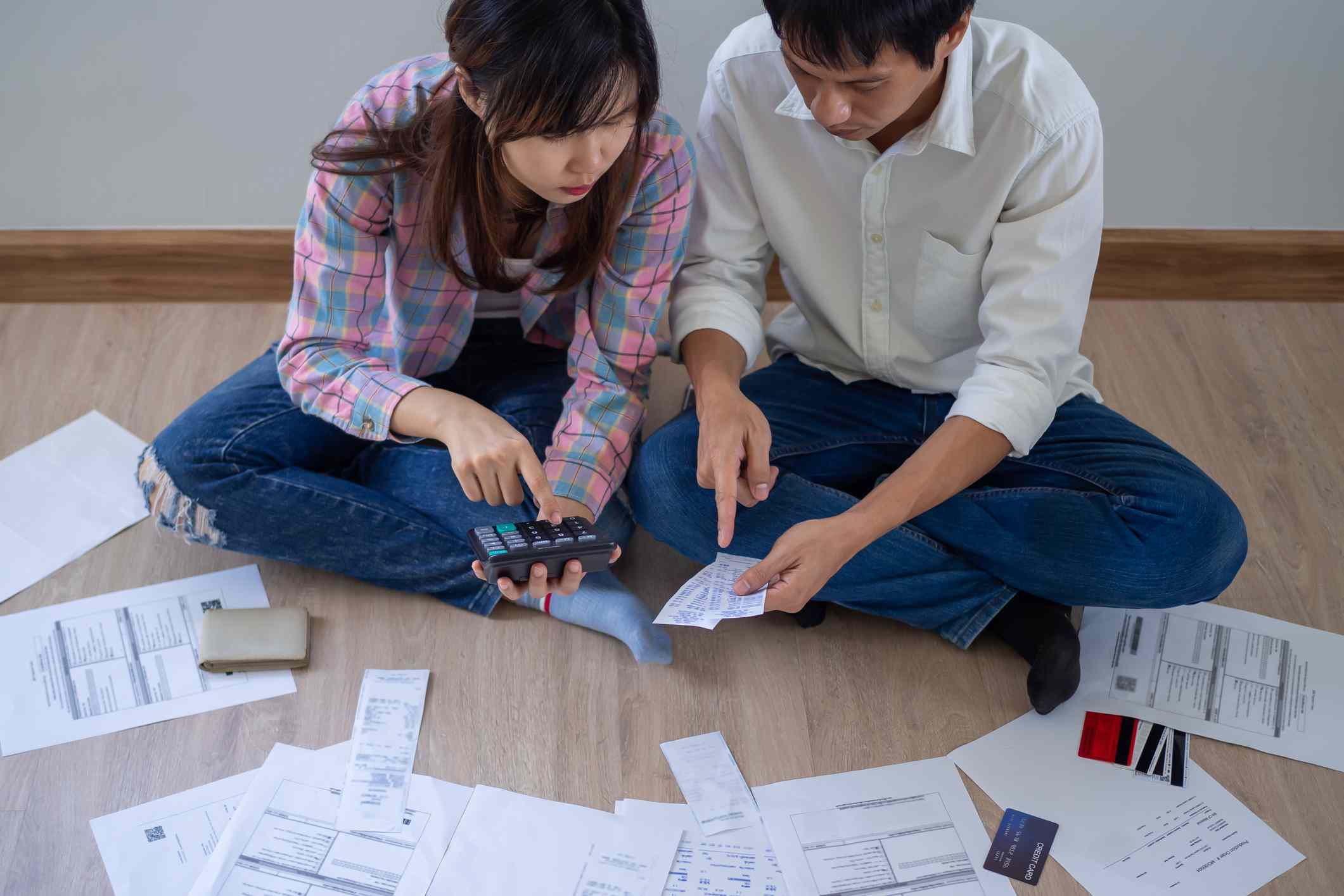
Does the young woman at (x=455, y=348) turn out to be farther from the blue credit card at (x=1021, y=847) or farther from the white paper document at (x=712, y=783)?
the blue credit card at (x=1021, y=847)

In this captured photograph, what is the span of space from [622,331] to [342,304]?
0.30m

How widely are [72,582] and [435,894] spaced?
0.63m

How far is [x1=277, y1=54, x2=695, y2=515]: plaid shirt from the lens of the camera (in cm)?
126

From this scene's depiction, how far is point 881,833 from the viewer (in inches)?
47.9

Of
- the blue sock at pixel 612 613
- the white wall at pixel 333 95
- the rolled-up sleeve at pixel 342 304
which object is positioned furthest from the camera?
the white wall at pixel 333 95

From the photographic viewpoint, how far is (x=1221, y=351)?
186 cm

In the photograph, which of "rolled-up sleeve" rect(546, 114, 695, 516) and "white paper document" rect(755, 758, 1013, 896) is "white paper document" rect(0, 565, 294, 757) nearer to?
"rolled-up sleeve" rect(546, 114, 695, 516)

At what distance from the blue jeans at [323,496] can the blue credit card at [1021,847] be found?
1.79 feet

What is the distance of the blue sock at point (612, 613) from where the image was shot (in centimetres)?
136

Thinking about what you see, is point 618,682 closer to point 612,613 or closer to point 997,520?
point 612,613

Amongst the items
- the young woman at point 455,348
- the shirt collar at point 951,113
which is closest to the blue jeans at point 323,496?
the young woman at point 455,348

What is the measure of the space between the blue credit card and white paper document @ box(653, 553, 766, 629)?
33cm

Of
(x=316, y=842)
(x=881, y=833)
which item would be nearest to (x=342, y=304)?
(x=316, y=842)

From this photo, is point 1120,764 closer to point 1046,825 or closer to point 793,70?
point 1046,825
